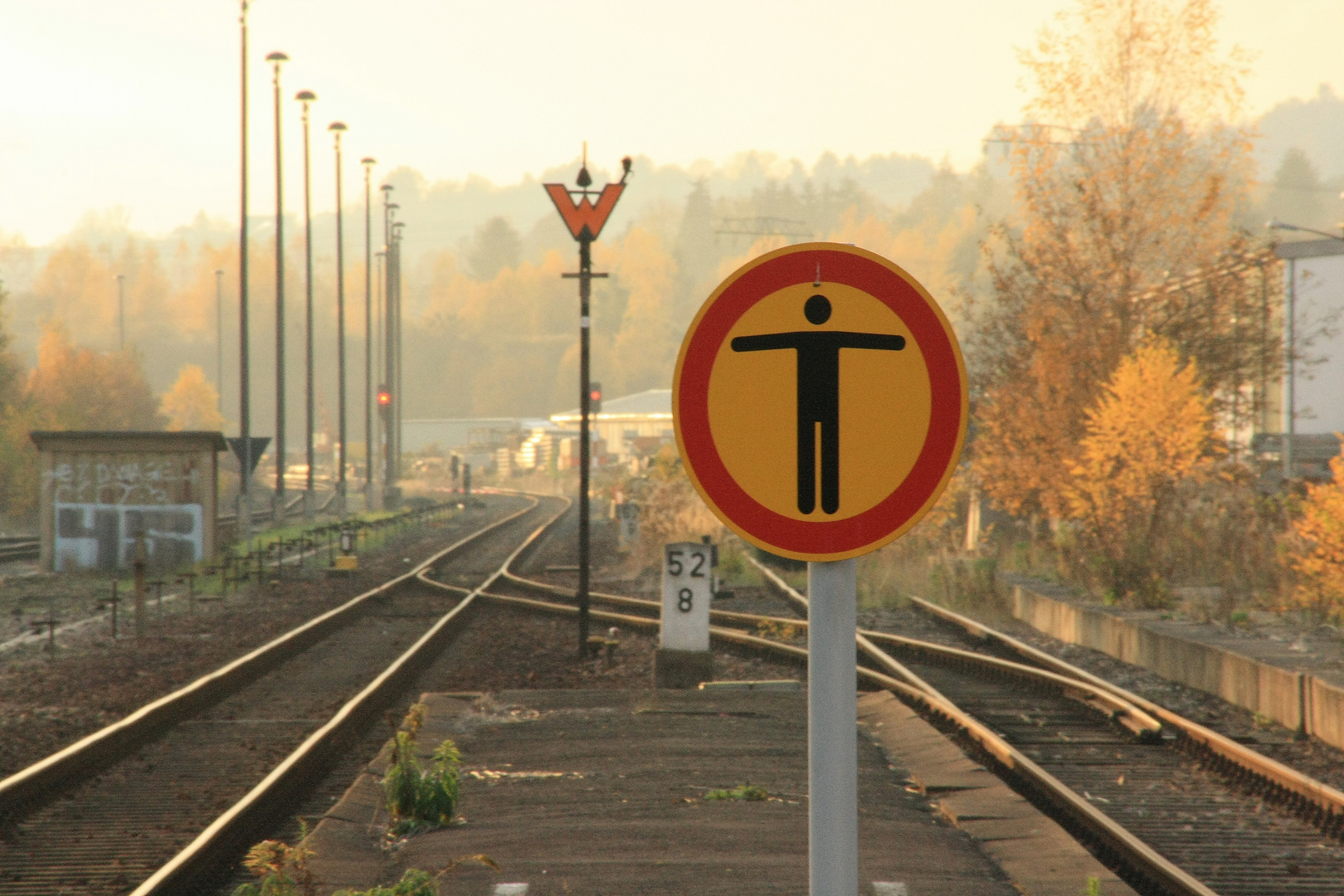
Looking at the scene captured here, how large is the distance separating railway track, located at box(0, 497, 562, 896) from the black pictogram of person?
15.2 ft

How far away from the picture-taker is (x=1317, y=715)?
927 cm

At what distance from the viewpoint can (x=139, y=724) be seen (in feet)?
31.9

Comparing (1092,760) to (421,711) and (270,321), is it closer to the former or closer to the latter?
(421,711)

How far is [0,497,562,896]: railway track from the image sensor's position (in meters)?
6.64

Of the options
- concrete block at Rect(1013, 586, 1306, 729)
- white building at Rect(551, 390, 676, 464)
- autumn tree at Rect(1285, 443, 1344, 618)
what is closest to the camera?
concrete block at Rect(1013, 586, 1306, 729)

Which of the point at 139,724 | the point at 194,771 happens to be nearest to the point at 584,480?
the point at 139,724

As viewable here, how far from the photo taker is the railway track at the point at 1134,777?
20.7 feet

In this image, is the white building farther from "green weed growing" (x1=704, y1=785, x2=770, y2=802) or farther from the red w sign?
"green weed growing" (x1=704, y1=785, x2=770, y2=802)

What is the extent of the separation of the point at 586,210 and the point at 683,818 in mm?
7811

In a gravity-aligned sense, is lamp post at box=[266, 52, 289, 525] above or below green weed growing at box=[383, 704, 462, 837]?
above

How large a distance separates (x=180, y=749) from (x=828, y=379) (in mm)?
8380

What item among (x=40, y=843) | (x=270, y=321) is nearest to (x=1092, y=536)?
(x=40, y=843)

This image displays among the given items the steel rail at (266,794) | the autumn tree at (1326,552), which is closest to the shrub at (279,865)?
the steel rail at (266,794)

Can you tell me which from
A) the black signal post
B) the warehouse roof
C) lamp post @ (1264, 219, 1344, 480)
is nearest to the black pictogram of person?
the black signal post
